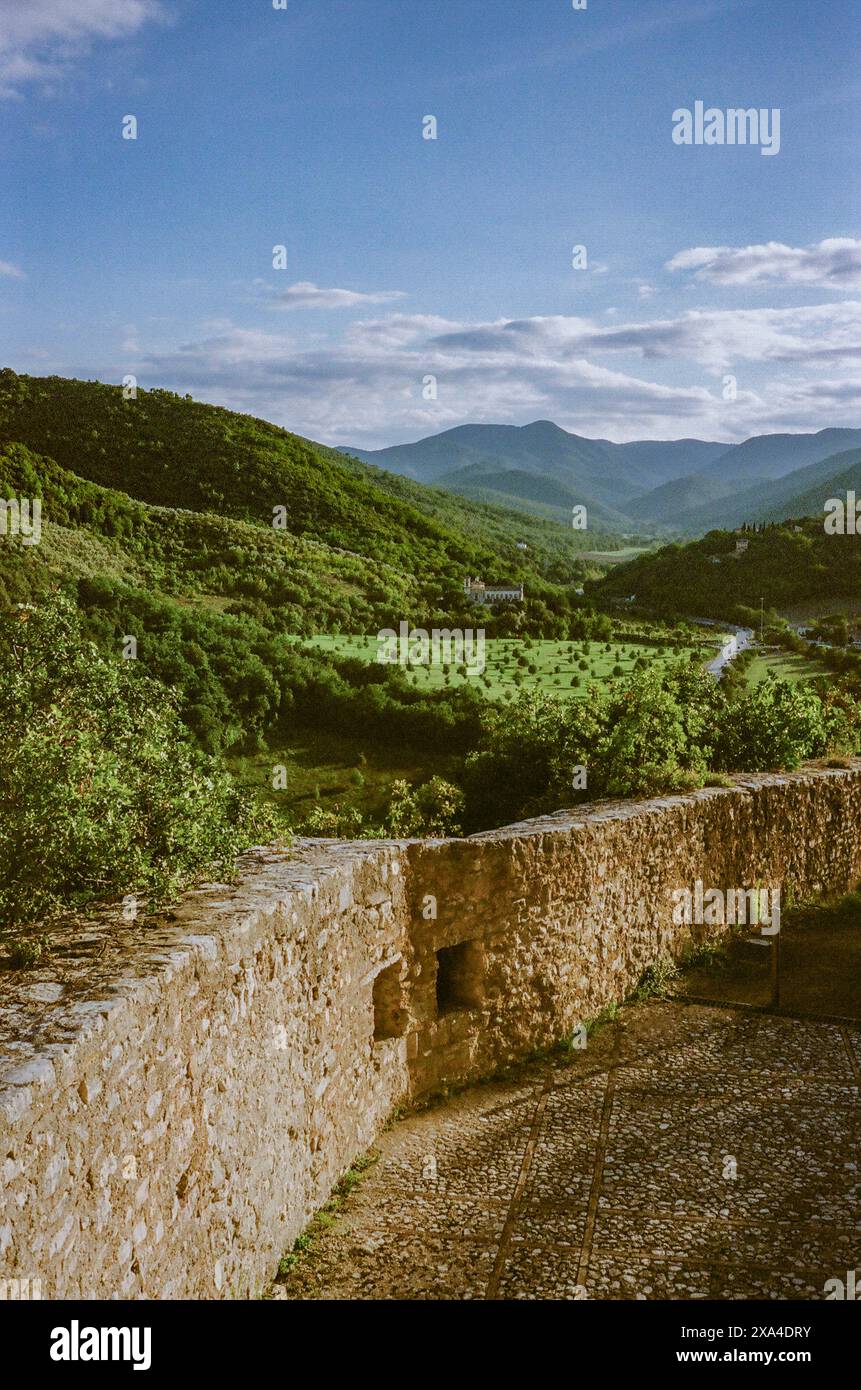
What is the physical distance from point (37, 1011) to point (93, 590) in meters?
18.2

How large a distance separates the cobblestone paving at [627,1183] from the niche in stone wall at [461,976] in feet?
2.35

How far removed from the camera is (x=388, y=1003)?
7.71m

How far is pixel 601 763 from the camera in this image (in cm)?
1287

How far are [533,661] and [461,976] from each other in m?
20.4

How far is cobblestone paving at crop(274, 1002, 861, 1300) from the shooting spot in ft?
19.2

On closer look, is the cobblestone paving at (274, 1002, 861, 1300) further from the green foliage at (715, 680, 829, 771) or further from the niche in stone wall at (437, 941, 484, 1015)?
the green foliage at (715, 680, 829, 771)

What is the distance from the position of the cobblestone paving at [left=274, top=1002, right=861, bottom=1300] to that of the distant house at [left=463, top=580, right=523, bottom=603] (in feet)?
101

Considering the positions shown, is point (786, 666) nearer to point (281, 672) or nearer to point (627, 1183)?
point (281, 672)

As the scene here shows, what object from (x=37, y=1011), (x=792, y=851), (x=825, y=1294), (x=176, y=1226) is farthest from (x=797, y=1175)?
(x=792, y=851)

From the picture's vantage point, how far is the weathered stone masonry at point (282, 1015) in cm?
389

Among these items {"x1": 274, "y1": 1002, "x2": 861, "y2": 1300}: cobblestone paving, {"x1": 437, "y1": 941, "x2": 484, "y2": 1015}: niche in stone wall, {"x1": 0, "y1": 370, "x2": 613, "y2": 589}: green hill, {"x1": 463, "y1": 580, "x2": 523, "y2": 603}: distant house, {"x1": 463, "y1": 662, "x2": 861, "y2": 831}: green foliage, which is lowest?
{"x1": 274, "y1": 1002, "x2": 861, "y2": 1300}: cobblestone paving

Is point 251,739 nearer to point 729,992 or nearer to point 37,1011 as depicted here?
point 729,992

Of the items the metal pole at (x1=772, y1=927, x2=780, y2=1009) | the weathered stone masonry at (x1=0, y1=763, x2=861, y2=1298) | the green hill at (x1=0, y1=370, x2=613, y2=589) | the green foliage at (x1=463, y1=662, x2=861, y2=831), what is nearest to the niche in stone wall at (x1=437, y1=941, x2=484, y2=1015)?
the weathered stone masonry at (x1=0, y1=763, x2=861, y2=1298)

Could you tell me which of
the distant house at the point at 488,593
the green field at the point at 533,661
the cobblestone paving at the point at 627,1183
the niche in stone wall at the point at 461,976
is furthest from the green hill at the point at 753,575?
the niche in stone wall at the point at 461,976
